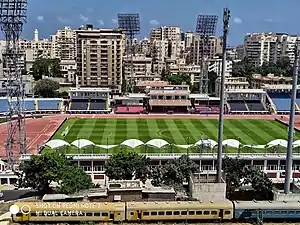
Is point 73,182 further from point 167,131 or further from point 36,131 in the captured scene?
point 36,131

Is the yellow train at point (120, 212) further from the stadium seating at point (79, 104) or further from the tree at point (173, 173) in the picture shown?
the stadium seating at point (79, 104)

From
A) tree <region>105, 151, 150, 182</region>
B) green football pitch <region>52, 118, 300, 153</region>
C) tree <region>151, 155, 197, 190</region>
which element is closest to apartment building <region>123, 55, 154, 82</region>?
green football pitch <region>52, 118, 300, 153</region>

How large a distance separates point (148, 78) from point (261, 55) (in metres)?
52.4

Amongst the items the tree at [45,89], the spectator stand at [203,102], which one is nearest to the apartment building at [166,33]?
the tree at [45,89]

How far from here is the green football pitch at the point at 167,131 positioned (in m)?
54.7

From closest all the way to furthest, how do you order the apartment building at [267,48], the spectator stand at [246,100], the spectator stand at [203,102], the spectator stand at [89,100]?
1. the spectator stand at [89,100]
2. the spectator stand at [246,100]
3. the spectator stand at [203,102]
4. the apartment building at [267,48]

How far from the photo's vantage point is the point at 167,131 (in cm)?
6125

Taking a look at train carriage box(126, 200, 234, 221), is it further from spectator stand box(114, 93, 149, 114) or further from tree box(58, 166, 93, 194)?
spectator stand box(114, 93, 149, 114)

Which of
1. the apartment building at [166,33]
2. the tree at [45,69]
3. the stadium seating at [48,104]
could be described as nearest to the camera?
the stadium seating at [48,104]

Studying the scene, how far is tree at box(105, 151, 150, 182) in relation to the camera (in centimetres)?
3503

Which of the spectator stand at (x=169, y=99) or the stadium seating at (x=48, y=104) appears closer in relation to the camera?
the stadium seating at (x=48, y=104)

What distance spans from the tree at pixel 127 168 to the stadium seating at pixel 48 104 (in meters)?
A: 46.1

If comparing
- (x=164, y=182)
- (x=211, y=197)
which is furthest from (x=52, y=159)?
(x=211, y=197)

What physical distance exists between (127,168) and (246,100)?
52529 millimetres
